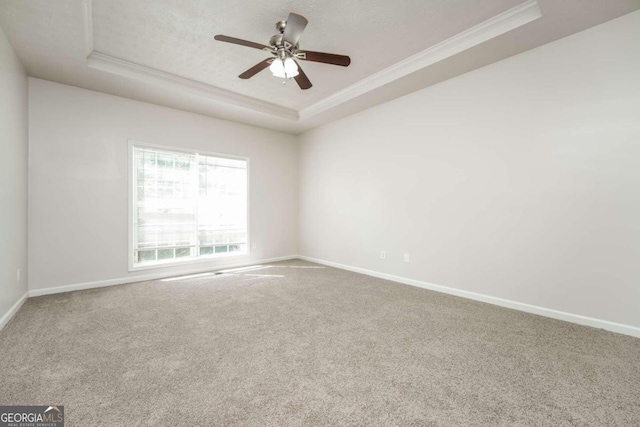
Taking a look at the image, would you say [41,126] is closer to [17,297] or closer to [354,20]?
[17,297]

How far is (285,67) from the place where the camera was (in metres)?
2.63

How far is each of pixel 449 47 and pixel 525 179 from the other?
1.63 m

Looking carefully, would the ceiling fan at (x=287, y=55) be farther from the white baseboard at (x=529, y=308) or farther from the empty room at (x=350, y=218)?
the white baseboard at (x=529, y=308)

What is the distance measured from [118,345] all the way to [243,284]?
6.01 feet

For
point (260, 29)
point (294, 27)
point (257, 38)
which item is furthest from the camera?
point (257, 38)

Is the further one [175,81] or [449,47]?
[175,81]

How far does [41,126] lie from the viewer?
3.41 metres

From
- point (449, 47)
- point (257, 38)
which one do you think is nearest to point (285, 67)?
point (257, 38)

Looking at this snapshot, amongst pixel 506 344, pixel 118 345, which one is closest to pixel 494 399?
pixel 506 344

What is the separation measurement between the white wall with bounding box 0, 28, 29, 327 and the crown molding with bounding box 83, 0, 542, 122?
719mm

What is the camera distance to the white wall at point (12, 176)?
2.51 m

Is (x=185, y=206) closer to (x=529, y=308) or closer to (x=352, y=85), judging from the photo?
(x=352, y=85)

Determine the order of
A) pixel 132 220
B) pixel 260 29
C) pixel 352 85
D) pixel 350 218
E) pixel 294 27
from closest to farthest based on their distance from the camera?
pixel 294 27 < pixel 260 29 < pixel 352 85 < pixel 132 220 < pixel 350 218

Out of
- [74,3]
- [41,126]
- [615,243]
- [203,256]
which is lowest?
→ [203,256]
